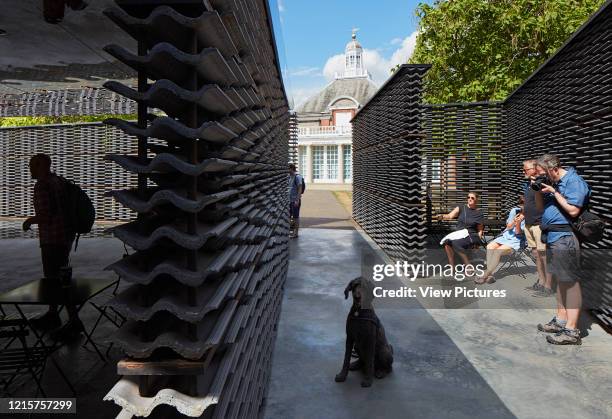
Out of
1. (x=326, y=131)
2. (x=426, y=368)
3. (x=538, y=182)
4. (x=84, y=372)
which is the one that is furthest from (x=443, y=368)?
(x=326, y=131)

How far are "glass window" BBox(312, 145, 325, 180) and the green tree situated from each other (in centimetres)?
2953

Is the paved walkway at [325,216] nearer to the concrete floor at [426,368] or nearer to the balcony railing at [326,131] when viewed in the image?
the concrete floor at [426,368]

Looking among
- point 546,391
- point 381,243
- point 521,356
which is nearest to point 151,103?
point 546,391

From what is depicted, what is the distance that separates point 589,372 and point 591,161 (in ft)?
9.69

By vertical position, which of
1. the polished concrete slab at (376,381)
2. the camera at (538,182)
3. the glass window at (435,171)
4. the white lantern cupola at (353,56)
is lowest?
the polished concrete slab at (376,381)

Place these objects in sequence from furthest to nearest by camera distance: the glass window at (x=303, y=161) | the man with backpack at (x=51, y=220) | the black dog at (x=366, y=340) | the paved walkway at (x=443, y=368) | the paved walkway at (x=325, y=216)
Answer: the glass window at (x=303, y=161), the paved walkway at (x=325, y=216), the man with backpack at (x=51, y=220), the black dog at (x=366, y=340), the paved walkway at (x=443, y=368)

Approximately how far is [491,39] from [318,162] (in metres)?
31.4

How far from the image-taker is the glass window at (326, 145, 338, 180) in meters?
45.7

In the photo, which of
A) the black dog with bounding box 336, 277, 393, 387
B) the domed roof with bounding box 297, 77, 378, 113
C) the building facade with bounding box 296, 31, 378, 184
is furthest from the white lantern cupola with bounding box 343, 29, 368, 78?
the black dog with bounding box 336, 277, 393, 387

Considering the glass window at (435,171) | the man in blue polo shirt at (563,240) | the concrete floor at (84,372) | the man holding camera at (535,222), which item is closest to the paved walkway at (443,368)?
the man in blue polo shirt at (563,240)

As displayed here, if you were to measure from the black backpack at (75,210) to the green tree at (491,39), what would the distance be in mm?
13238

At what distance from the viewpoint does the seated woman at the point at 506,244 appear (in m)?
7.54

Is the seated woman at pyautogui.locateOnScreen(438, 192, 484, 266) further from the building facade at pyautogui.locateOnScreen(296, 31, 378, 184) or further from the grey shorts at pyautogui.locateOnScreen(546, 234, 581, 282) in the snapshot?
the building facade at pyautogui.locateOnScreen(296, 31, 378, 184)

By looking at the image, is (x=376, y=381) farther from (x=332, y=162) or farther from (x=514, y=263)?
(x=332, y=162)
